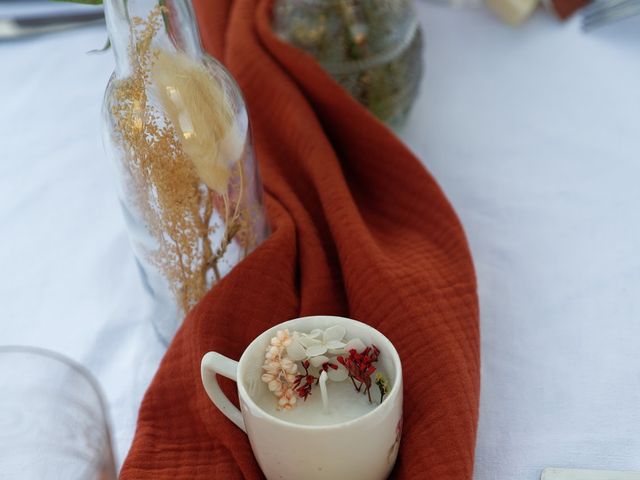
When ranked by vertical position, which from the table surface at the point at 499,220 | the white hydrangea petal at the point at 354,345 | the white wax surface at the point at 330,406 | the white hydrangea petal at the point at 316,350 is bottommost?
the table surface at the point at 499,220

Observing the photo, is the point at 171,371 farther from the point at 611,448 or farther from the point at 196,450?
the point at 611,448

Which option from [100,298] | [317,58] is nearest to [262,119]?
[317,58]

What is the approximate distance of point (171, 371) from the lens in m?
0.47

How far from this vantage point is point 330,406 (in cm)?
40

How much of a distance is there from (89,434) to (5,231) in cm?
32

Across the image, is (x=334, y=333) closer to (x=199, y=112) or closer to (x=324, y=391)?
(x=324, y=391)

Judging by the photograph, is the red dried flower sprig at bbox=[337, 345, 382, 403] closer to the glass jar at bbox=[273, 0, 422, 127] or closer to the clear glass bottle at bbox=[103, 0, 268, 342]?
the clear glass bottle at bbox=[103, 0, 268, 342]

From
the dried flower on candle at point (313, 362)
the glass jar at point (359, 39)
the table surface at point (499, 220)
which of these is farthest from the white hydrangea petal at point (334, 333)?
the glass jar at point (359, 39)

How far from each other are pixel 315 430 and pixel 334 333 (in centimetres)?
6

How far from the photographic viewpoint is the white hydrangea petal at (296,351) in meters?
0.40

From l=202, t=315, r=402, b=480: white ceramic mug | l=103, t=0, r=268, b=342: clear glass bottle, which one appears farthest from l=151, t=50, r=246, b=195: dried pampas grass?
l=202, t=315, r=402, b=480: white ceramic mug

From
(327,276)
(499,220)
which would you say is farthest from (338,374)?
(499,220)

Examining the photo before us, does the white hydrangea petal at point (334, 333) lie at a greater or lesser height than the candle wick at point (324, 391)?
greater

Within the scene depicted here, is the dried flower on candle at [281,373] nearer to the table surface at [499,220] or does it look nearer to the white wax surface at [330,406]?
the white wax surface at [330,406]
